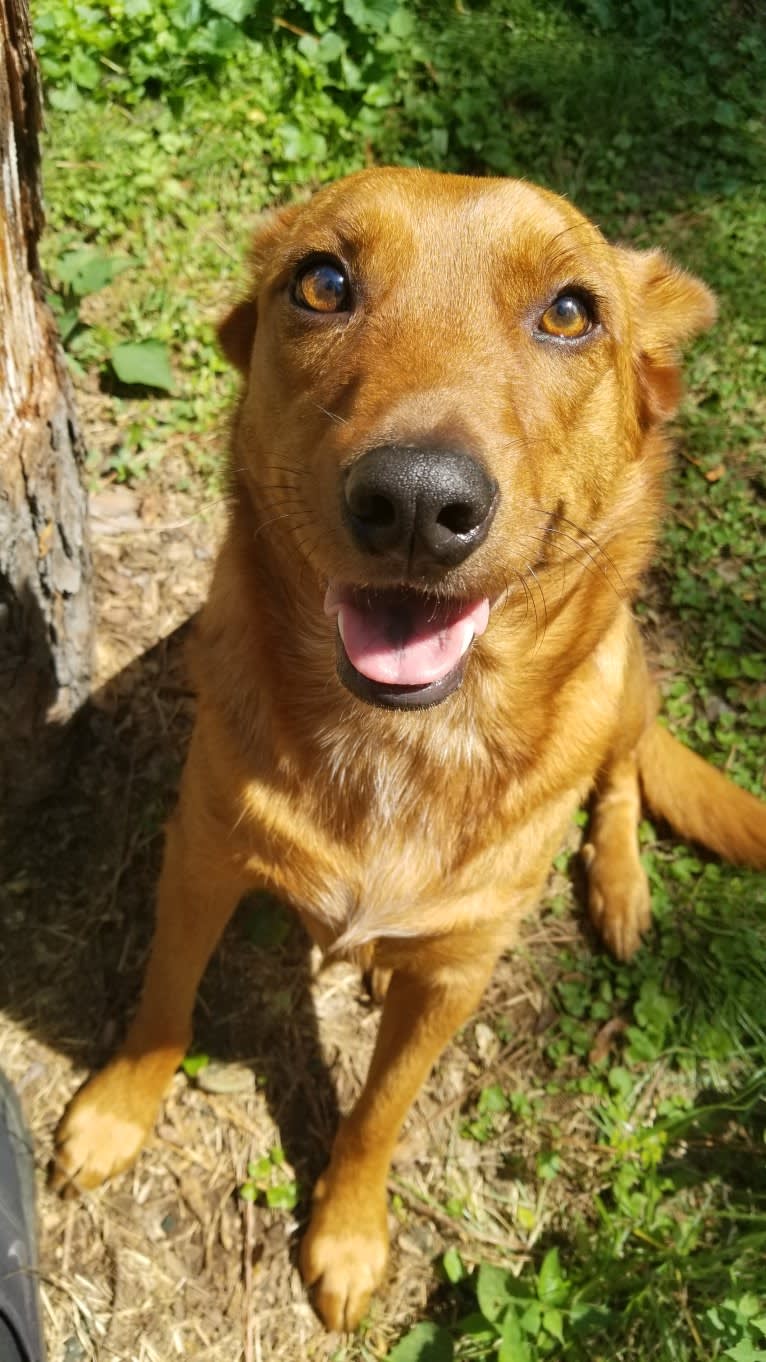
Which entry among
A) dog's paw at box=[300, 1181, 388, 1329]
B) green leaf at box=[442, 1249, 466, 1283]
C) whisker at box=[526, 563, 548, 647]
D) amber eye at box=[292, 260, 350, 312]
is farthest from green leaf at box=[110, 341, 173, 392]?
green leaf at box=[442, 1249, 466, 1283]

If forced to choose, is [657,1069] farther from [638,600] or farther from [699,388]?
[699,388]

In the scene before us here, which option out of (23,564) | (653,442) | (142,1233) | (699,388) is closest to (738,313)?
(699,388)

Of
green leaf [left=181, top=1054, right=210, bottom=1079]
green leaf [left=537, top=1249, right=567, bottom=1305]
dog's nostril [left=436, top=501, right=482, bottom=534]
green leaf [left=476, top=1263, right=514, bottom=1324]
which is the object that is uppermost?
dog's nostril [left=436, top=501, right=482, bottom=534]

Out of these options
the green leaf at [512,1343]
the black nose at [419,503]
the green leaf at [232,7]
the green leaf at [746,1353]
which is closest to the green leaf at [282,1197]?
the green leaf at [512,1343]

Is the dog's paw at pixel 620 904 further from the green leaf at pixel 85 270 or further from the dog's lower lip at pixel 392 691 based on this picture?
the green leaf at pixel 85 270

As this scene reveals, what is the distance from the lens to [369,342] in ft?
6.78

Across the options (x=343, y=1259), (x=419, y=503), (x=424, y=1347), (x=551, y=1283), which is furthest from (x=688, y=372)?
(x=424, y=1347)

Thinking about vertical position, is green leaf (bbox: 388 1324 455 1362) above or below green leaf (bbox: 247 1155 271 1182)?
below

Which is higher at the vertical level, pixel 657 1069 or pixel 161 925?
pixel 161 925

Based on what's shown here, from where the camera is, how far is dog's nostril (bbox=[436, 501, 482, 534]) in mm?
1744

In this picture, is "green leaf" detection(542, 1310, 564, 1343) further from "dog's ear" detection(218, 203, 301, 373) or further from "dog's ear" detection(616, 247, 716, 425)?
"dog's ear" detection(218, 203, 301, 373)

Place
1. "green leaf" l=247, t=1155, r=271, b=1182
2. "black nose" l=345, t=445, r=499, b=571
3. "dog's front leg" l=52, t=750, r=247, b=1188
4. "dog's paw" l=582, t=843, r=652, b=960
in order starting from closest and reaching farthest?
1. "black nose" l=345, t=445, r=499, b=571
2. "dog's front leg" l=52, t=750, r=247, b=1188
3. "green leaf" l=247, t=1155, r=271, b=1182
4. "dog's paw" l=582, t=843, r=652, b=960

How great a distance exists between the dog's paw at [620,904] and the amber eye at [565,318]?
1944 millimetres

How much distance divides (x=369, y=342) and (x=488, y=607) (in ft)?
1.85
